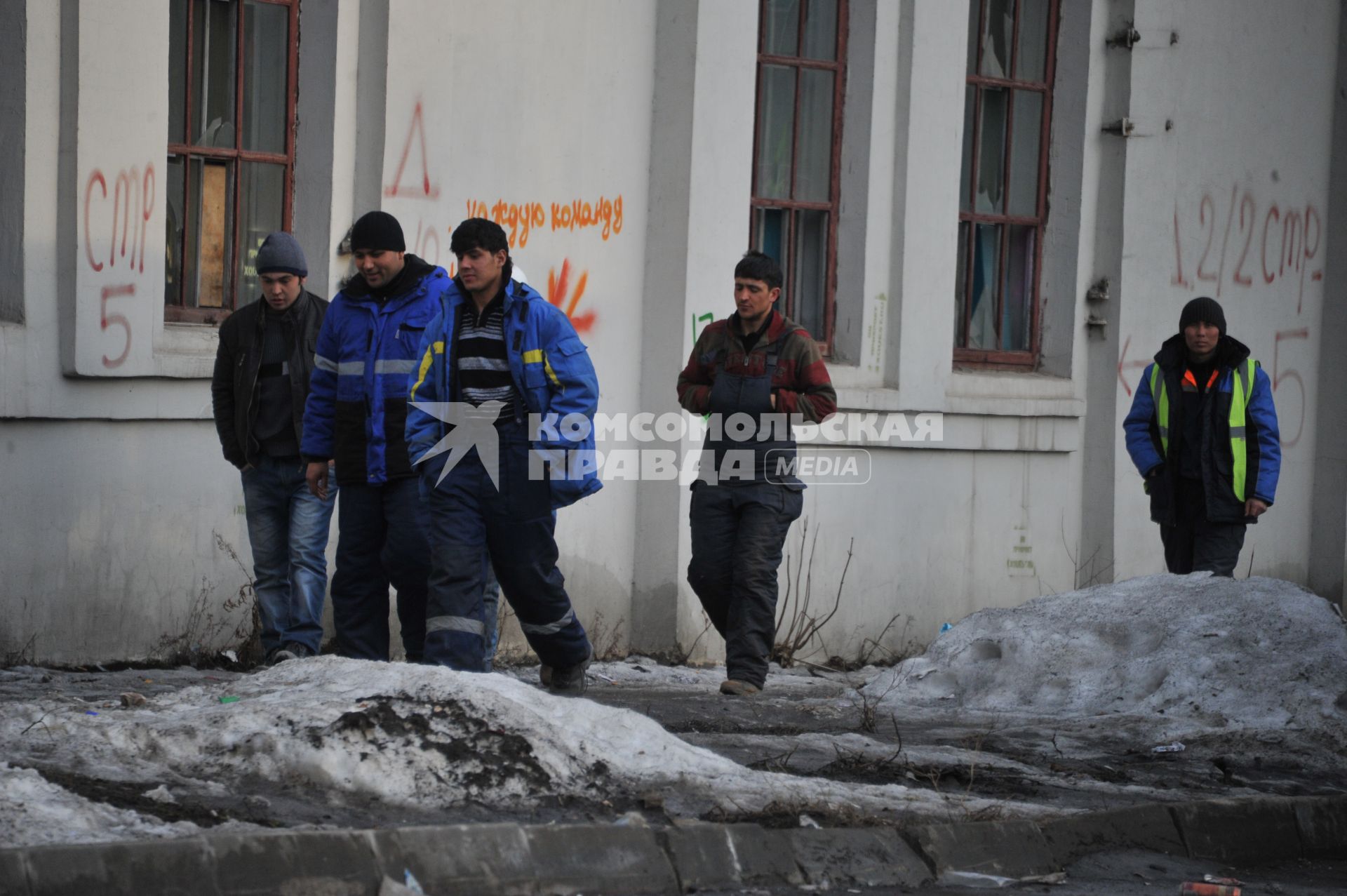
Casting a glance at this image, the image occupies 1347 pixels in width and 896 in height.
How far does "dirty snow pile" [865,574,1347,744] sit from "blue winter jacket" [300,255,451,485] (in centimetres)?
260

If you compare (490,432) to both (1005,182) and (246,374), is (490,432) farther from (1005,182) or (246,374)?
(1005,182)

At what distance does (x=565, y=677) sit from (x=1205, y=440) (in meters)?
3.59

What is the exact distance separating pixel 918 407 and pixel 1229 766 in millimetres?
4327

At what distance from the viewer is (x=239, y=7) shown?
8812 millimetres

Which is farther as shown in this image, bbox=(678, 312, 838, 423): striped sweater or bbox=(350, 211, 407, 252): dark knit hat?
bbox=(678, 312, 838, 423): striped sweater

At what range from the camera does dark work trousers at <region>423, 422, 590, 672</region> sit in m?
6.83

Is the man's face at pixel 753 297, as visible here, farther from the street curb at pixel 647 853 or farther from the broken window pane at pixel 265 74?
the street curb at pixel 647 853

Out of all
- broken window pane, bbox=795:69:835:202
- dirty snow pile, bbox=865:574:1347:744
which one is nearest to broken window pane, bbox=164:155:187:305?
broken window pane, bbox=795:69:835:202

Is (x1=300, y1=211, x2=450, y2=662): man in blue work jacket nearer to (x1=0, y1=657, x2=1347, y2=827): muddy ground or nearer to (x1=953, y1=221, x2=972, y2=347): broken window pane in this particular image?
(x1=0, y1=657, x2=1347, y2=827): muddy ground

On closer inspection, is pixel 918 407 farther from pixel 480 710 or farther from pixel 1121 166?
pixel 480 710

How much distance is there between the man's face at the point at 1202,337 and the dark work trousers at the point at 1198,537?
65 cm

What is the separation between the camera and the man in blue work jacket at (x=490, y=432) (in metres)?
6.88

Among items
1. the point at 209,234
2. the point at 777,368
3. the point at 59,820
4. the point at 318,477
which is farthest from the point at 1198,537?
the point at 59,820

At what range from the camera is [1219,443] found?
9.08 m
